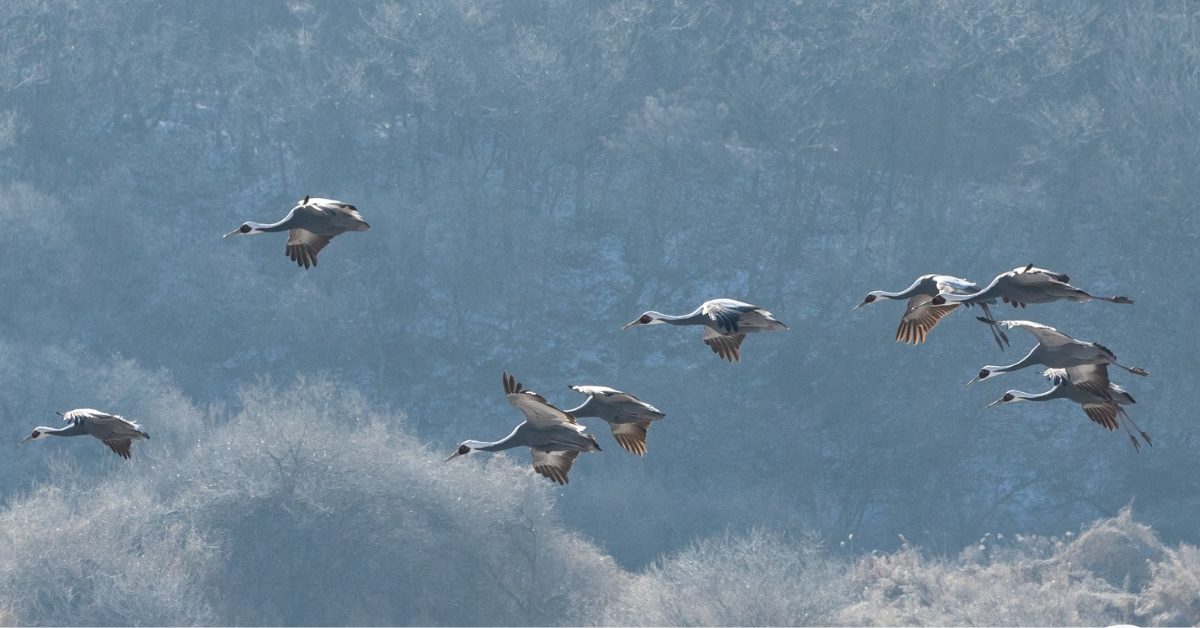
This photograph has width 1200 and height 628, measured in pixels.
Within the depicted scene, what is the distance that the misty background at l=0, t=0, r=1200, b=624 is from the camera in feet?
169

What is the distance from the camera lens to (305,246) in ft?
53.4

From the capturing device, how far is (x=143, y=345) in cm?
5612

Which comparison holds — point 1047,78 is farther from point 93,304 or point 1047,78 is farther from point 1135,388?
point 93,304

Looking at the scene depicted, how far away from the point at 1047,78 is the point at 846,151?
640 centimetres

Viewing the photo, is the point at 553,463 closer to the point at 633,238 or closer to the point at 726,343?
the point at 726,343

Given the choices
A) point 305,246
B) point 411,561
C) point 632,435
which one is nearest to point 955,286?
point 632,435

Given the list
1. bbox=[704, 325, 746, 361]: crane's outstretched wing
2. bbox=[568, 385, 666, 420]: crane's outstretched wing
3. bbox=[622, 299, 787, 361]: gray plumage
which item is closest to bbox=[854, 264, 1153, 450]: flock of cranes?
bbox=[622, 299, 787, 361]: gray plumage

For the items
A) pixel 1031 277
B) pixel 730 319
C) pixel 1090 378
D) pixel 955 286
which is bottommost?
pixel 1090 378

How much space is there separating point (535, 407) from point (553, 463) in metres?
1.76

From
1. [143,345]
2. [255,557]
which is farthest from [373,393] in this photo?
[255,557]

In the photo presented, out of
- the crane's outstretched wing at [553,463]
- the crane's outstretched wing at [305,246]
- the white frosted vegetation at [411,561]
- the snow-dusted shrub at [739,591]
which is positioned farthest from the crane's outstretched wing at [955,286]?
the white frosted vegetation at [411,561]

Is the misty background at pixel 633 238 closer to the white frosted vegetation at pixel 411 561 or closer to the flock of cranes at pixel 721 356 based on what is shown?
the white frosted vegetation at pixel 411 561

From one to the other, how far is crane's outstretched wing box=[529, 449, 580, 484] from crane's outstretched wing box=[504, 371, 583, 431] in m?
1.20

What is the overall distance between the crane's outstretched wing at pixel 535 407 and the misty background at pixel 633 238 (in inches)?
1239
